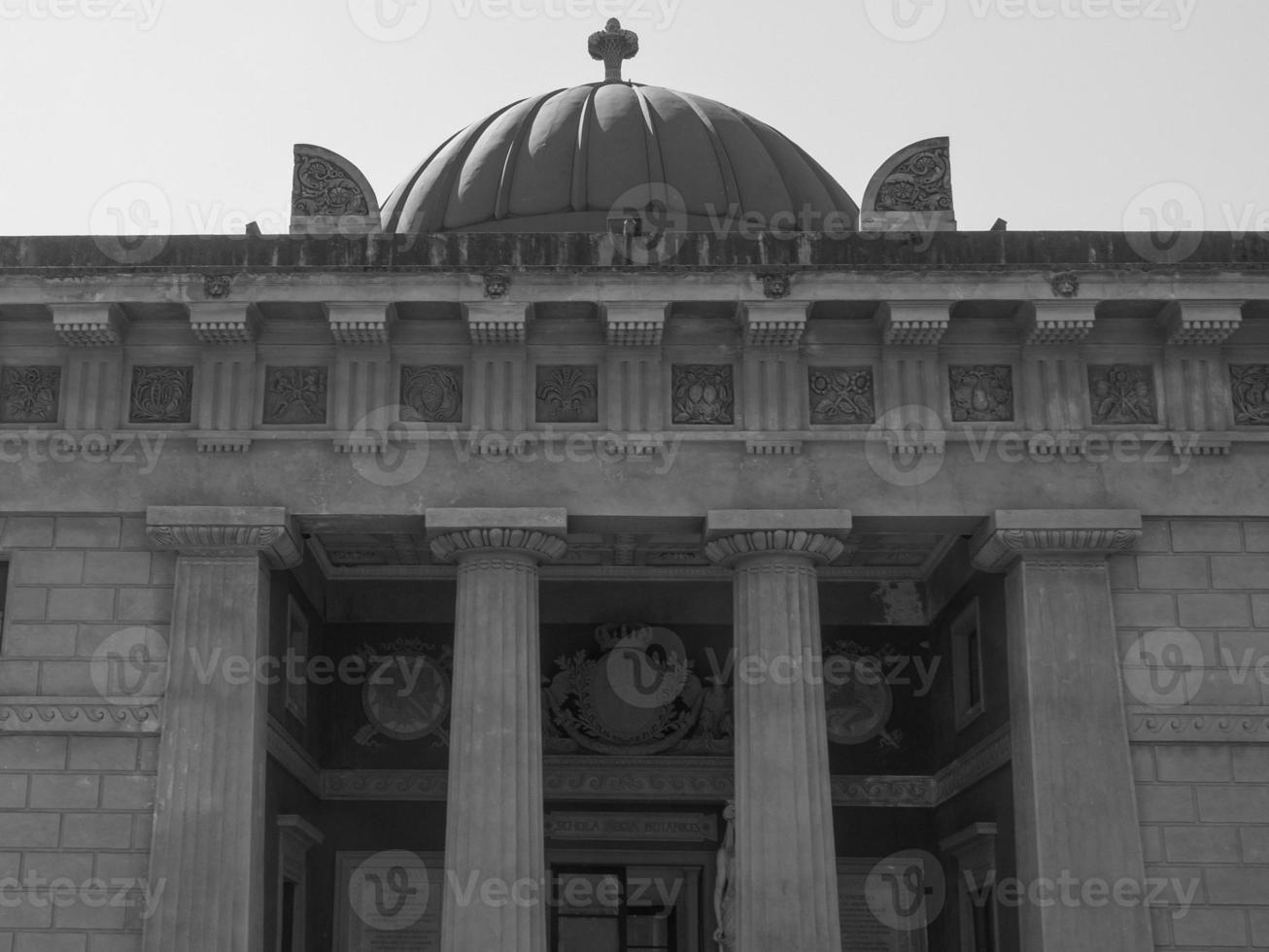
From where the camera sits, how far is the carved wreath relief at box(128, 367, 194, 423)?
19.7 m

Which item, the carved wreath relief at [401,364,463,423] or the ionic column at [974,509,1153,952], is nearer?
the ionic column at [974,509,1153,952]

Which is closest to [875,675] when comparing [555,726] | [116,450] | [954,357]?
[555,726]

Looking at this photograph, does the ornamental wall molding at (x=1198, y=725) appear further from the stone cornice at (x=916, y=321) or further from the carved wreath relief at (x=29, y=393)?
the carved wreath relief at (x=29, y=393)

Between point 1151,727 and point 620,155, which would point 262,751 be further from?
point 620,155

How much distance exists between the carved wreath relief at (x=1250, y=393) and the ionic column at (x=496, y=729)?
799 cm

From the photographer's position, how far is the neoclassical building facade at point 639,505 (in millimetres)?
18234

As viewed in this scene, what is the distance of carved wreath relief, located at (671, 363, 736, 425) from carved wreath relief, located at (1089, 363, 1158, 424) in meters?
4.25

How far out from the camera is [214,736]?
18.5m

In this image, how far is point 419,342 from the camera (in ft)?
65.3

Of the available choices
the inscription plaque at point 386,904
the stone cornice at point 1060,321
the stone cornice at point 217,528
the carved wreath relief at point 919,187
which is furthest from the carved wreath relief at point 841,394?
the inscription plaque at point 386,904

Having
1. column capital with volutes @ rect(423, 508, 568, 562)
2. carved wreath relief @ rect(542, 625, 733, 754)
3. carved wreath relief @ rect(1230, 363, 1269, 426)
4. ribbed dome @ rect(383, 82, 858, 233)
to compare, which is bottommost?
carved wreath relief @ rect(542, 625, 733, 754)

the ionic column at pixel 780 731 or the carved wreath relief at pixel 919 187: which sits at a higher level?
the carved wreath relief at pixel 919 187

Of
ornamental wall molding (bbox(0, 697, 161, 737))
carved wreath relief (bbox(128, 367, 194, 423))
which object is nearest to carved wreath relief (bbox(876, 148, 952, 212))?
carved wreath relief (bbox(128, 367, 194, 423))

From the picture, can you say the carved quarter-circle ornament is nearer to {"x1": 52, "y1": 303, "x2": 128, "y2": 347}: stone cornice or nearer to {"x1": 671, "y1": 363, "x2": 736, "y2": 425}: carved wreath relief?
{"x1": 671, "y1": 363, "x2": 736, "y2": 425}: carved wreath relief
